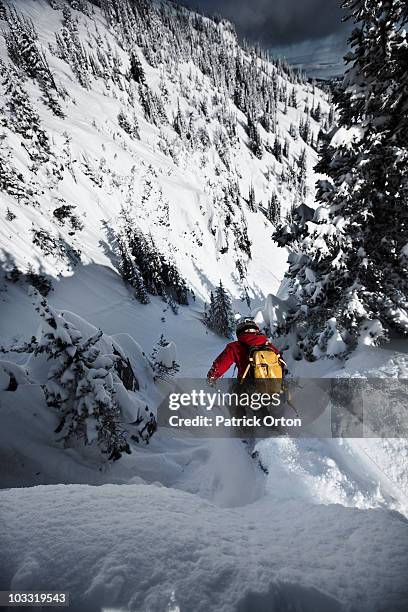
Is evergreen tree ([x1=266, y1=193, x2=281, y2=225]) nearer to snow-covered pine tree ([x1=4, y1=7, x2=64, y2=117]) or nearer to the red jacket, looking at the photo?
snow-covered pine tree ([x1=4, y1=7, x2=64, y2=117])

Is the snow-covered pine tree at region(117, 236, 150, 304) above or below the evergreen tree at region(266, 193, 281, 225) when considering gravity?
below

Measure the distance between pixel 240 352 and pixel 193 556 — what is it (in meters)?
3.51

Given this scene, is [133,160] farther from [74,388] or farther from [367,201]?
[74,388]

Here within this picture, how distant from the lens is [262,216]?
241 feet

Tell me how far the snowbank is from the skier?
2.57 meters

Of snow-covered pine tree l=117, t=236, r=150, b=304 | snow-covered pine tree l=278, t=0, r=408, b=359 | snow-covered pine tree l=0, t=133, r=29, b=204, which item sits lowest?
snow-covered pine tree l=117, t=236, r=150, b=304

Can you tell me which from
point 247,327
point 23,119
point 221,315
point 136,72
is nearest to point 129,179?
point 23,119

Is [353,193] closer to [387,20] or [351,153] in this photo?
[351,153]

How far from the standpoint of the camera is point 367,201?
6949 mm

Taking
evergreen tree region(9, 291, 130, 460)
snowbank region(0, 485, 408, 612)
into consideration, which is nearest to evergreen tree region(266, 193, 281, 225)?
evergreen tree region(9, 291, 130, 460)

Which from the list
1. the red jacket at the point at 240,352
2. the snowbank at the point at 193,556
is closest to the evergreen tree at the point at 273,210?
the red jacket at the point at 240,352

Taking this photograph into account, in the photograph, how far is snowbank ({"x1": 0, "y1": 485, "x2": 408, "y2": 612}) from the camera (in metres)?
1.67

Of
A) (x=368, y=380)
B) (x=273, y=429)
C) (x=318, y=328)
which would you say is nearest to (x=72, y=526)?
(x=273, y=429)

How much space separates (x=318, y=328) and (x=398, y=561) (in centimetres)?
660
